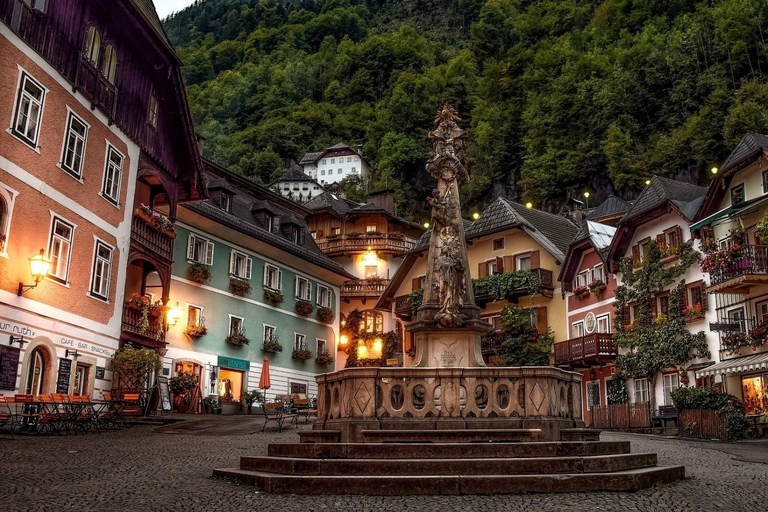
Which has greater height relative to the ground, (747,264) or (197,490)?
(747,264)

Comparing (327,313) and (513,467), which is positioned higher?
(327,313)

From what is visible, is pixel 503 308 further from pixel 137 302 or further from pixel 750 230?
pixel 137 302

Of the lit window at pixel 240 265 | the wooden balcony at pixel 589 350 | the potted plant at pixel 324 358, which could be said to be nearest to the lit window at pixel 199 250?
the lit window at pixel 240 265

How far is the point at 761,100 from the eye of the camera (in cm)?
5250

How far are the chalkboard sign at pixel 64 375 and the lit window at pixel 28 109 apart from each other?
17.2ft

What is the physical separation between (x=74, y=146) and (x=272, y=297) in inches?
707

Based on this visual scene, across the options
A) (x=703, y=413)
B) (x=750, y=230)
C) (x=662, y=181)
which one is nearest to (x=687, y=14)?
(x=662, y=181)

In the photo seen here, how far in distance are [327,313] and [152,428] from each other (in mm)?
22598

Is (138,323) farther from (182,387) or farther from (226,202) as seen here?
(226,202)

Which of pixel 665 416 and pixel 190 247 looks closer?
pixel 665 416

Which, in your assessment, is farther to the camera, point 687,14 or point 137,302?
point 687,14

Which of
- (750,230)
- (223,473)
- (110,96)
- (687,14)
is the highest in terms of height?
(687,14)

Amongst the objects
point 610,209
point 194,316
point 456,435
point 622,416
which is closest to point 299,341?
point 194,316

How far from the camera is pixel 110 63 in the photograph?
74.0 feet
